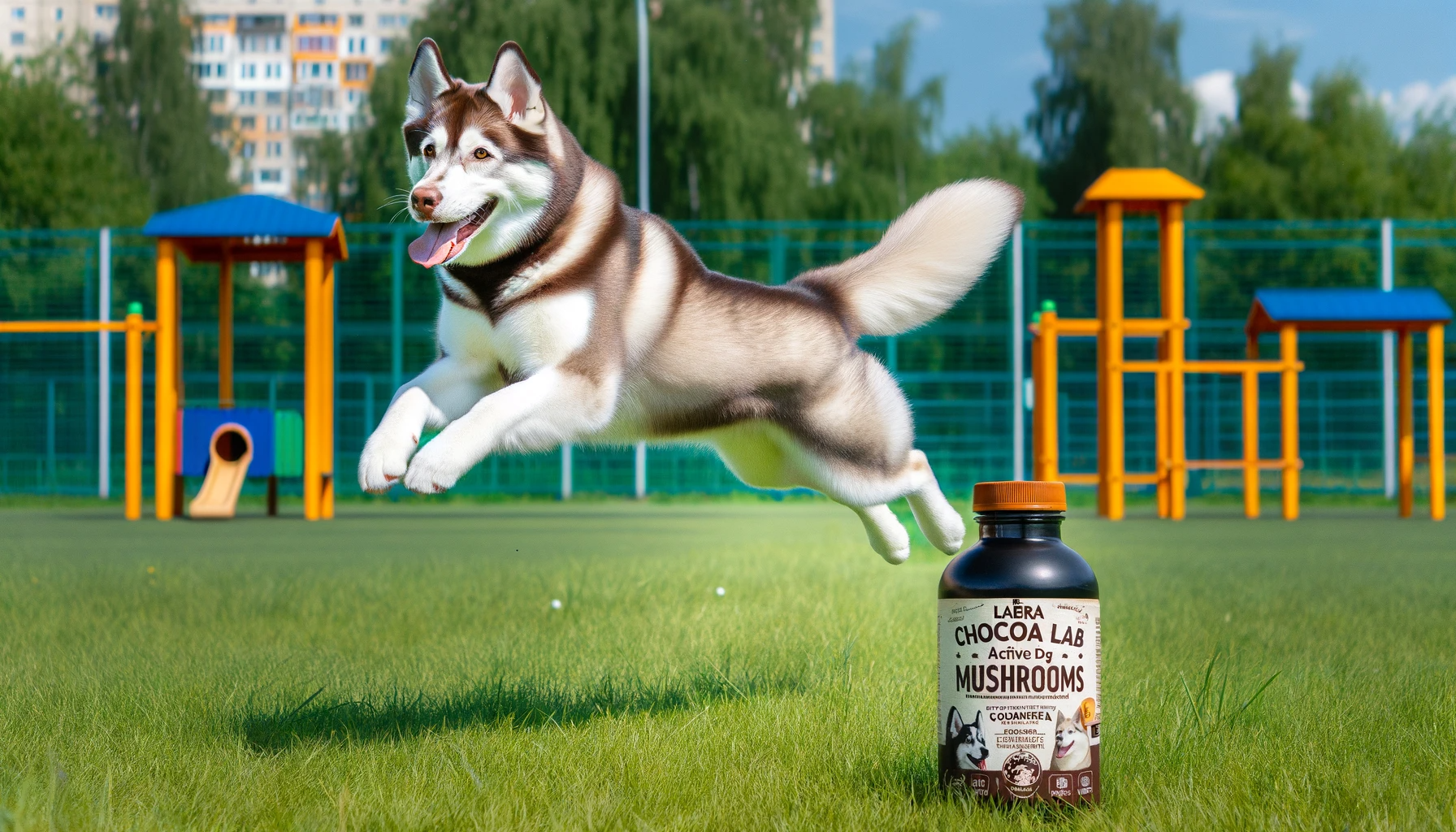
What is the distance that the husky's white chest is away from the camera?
2121 millimetres

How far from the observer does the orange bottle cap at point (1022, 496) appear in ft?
7.68

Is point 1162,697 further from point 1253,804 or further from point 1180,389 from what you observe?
point 1180,389

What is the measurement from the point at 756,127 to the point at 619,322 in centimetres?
1989

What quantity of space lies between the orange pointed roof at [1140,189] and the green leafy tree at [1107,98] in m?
20.6

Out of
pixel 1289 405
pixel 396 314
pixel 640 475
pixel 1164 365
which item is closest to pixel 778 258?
pixel 640 475

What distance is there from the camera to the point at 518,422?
208cm

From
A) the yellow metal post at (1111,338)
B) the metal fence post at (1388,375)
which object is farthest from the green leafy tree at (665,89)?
the metal fence post at (1388,375)

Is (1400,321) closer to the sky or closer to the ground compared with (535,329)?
closer to the sky

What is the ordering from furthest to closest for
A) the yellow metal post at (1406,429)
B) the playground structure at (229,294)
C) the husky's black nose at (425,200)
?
the yellow metal post at (1406,429), the playground structure at (229,294), the husky's black nose at (425,200)

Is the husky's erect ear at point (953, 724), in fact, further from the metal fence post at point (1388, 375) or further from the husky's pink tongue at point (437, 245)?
the metal fence post at point (1388, 375)

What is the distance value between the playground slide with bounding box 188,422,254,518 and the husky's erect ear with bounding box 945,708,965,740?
10613 mm

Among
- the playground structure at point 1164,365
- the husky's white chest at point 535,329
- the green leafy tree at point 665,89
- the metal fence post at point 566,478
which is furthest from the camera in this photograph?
the metal fence post at point 566,478

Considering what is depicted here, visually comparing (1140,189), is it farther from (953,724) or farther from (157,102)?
(157,102)

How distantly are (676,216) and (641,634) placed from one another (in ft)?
58.5
